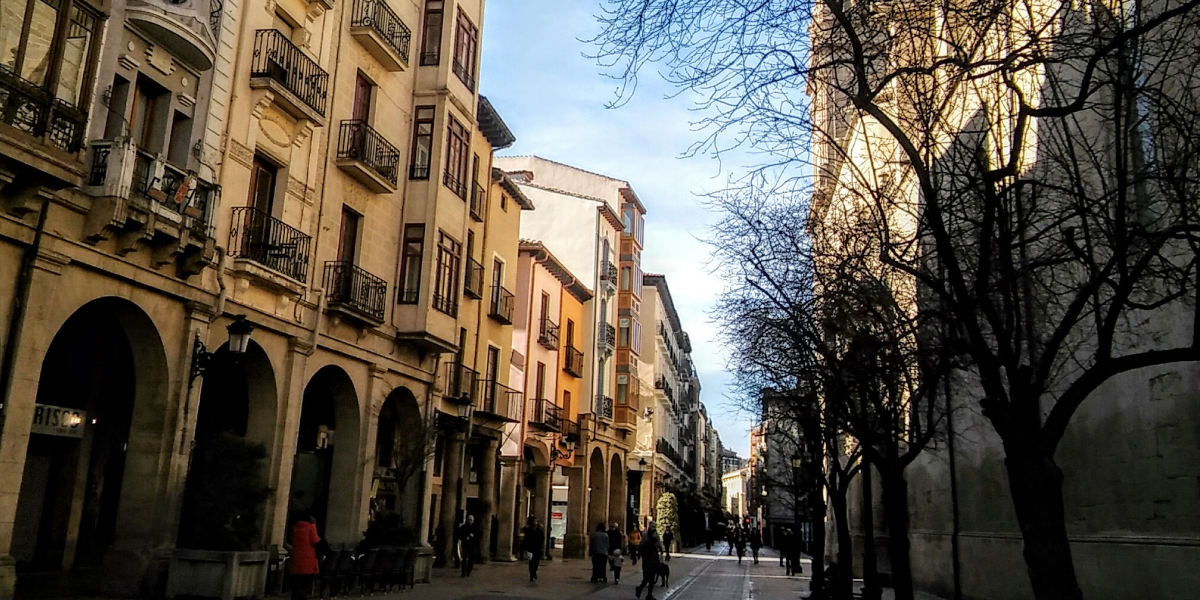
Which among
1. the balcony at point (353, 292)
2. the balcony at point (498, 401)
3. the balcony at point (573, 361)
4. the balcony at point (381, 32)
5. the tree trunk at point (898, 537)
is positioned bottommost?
the tree trunk at point (898, 537)

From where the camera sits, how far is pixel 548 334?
39906mm

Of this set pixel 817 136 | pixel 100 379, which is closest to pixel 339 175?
pixel 100 379

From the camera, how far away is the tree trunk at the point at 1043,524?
8.48 m

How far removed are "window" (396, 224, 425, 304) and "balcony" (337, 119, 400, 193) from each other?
5.42 ft

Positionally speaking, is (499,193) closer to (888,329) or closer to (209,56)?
(209,56)

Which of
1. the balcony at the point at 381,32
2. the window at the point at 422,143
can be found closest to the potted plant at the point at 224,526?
the balcony at the point at 381,32

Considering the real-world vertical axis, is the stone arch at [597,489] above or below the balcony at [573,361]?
below

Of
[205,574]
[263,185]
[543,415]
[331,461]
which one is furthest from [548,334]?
[205,574]

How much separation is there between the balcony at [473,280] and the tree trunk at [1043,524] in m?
21.8

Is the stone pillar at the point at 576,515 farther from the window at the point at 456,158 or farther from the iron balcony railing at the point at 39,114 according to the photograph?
the iron balcony railing at the point at 39,114

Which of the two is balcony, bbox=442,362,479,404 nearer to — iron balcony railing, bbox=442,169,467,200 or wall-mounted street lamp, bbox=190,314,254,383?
iron balcony railing, bbox=442,169,467,200

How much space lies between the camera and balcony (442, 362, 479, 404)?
93.0 ft

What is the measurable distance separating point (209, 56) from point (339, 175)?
537 cm

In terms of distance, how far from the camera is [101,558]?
1722 cm
